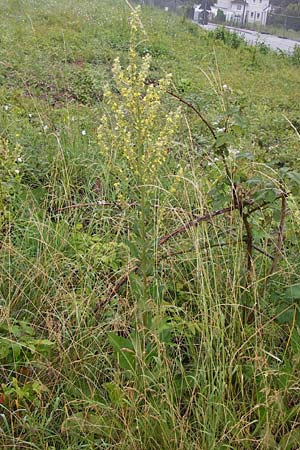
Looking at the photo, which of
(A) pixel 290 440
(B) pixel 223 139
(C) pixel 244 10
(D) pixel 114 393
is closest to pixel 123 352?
(D) pixel 114 393

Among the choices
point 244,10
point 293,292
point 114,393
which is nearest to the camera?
point 114,393

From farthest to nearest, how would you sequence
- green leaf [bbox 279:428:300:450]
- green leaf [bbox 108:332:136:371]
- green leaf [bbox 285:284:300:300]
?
green leaf [bbox 285:284:300:300]
green leaf [bbox 108:332:136:371]
green leaf [bbox 279:428:300:450]

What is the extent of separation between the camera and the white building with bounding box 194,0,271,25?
78.9ft

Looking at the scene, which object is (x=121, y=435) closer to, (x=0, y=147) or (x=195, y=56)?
(x=0, y=147)

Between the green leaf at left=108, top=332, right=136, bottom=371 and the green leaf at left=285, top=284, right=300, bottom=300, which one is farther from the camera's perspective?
the green leaf at left=285, top=284, right=300, bottom=300

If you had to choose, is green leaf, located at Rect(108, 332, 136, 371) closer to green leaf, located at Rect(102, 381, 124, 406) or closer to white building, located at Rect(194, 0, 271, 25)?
green leaf, located at Rect(102, 381, 124, 406)

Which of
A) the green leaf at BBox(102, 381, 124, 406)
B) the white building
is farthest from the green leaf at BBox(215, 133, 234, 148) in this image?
the white building

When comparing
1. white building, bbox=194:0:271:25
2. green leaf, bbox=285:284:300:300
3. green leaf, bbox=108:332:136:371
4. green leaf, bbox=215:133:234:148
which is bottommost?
green leaf, bbox=108:332:136:371

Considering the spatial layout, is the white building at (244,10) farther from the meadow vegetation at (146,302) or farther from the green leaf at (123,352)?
the green leaf at (123,352)

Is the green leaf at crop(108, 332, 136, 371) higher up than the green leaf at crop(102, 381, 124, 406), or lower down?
higher up

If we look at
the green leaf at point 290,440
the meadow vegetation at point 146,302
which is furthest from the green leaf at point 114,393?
the green leaf at point 290,440

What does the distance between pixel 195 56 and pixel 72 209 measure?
8.04 meters

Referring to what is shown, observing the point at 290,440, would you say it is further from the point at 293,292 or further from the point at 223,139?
the point at 223,139

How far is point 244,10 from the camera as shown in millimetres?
23672
